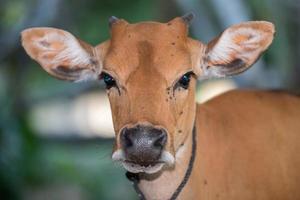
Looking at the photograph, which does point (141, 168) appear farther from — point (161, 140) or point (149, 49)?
point (149, 49)

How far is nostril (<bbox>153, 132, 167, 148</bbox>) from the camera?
17.0 ft

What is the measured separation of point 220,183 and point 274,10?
5.23 meters

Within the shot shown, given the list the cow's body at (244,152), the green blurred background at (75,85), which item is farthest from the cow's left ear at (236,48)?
the green blurred background at (75,85)

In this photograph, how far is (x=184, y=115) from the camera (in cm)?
567

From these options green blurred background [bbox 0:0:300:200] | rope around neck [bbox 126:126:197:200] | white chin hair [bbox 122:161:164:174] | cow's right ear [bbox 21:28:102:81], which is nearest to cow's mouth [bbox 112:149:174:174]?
white chin hair [bbox 122:161:164:174]

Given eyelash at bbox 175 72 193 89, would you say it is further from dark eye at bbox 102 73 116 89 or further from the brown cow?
dark eye at bbox 102 73 116 89

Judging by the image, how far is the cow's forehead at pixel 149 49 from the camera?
5512mm

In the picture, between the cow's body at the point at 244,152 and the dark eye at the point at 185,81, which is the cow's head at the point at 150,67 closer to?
the dark eye at the point at 185,81

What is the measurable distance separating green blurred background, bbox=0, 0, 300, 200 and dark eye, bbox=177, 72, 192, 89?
3904mm

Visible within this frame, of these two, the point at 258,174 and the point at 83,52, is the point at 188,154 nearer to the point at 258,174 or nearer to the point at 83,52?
the point at 258,174

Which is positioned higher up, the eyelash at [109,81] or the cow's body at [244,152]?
the eyelash at [109,81]

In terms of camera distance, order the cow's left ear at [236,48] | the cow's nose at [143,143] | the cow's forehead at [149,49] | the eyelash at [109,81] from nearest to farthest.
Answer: the cow's nose at [143,143], the cow's forehead at [149,49], the eyelash at [109,81], the cow's left ear at [236,48]

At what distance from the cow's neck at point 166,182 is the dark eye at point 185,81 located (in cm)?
39

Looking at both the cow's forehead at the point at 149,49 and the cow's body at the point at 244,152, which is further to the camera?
the cow's body at the point at 244,152
